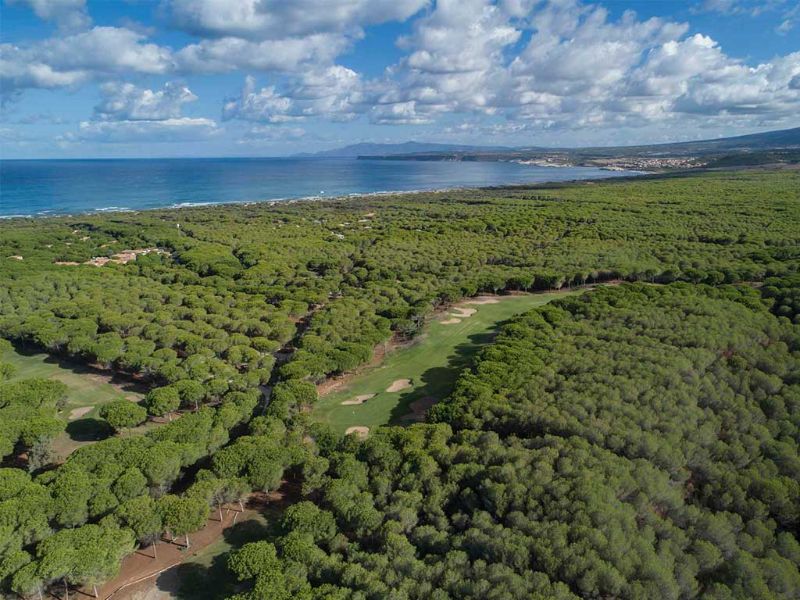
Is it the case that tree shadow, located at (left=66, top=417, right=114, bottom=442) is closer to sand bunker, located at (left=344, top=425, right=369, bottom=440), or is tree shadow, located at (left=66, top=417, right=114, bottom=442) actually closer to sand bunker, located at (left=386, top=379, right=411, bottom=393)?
sand bunker, located at (left=344, top=425, right=369, bottom=440)

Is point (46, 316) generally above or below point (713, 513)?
above

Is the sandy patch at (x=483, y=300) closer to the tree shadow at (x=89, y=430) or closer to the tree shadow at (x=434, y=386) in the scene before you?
the tree shadow at (x=434, y=386)

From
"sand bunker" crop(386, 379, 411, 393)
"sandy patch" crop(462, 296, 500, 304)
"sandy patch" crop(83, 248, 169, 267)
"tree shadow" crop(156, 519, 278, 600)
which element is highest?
"sandy patch" crop(83, 248, 169, 267)

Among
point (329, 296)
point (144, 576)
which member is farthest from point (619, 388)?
point (329, 296)

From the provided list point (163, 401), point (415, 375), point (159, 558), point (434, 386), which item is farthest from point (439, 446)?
point (163, 401)

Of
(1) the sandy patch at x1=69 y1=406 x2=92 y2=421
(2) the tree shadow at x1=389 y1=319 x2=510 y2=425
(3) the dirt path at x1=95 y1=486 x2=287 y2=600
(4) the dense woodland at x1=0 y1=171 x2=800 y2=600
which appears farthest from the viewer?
(1) the sandy patch at x1=69 y1=406 x2=92 y2=421

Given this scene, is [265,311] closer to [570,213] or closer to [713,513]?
[713,513]

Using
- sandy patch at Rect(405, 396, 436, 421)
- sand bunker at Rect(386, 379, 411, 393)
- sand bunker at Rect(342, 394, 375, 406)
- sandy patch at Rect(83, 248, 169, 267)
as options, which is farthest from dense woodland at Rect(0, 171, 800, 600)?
sandy patch at Rect(83, 248, 169, 267)
